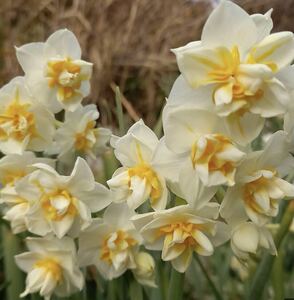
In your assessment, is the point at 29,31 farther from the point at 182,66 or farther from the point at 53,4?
the point at 182,66

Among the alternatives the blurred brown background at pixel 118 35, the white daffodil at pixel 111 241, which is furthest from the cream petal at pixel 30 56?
the blurred brown background at pixel 118 35

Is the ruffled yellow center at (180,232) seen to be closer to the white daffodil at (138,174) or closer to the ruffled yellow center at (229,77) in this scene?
the white daffodil at (138,174)

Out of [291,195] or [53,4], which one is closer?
A: [291,195]

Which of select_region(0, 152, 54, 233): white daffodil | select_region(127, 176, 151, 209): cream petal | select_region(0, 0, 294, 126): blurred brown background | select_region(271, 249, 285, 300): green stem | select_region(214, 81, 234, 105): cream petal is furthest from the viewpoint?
select_region(0, 0, 294, 126): blurred brown background

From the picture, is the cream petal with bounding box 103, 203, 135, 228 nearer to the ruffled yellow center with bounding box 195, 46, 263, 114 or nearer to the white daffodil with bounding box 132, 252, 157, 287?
the white daffodil with bounding box 132, 252, 157, 287

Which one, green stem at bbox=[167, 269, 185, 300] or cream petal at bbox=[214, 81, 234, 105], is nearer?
cream petal at bbox=[214, 81, 234, 105]

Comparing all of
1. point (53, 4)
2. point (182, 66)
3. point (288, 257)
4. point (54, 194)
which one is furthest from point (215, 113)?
point (53, 4)

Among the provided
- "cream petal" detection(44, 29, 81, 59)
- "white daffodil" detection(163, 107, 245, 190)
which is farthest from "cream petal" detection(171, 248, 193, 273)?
"cream petal" detection(44, 29, 81, 59)
